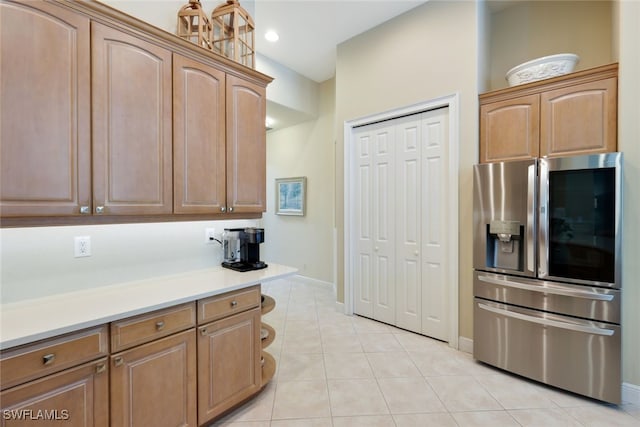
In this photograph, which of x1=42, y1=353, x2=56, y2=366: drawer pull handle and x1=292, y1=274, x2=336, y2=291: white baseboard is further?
x1=292, y1=274, x2=336, y2=291: white baseboard

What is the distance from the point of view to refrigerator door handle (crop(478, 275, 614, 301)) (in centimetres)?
201

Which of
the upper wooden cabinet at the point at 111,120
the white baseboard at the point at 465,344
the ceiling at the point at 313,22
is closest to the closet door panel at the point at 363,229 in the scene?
the white baseboard at the point at 465,344

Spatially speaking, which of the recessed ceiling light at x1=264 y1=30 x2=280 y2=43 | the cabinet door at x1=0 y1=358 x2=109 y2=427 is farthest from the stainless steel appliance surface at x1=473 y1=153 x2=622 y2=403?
the recessed ceiling light at x1=264 y1=30 x2=280 y2=43

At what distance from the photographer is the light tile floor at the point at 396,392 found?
6.11ft

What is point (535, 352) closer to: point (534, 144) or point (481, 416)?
point (481, 416)

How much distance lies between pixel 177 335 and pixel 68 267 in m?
0.75

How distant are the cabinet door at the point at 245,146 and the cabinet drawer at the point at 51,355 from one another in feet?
3.57

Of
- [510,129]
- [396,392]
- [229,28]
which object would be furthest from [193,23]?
[396,392]

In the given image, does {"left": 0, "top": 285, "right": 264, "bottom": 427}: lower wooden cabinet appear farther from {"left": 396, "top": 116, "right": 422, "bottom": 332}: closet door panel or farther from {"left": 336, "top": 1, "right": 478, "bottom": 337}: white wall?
{"left": 336, "top": 1, "right": 478, "bottom": 337}: white wall

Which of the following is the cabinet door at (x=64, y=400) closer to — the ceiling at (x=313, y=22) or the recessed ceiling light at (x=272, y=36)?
the ceiling at (x=313, y=22)

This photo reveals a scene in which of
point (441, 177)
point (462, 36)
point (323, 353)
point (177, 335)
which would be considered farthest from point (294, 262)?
point (462, 36)

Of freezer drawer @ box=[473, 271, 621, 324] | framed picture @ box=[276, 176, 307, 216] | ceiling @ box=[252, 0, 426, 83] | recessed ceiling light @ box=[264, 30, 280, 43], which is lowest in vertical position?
freezer drawer @ box=[473, 271, 621, 324]

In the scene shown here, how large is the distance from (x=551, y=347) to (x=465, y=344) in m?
0.73

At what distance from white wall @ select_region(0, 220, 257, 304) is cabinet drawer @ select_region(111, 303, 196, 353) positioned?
54 cm
